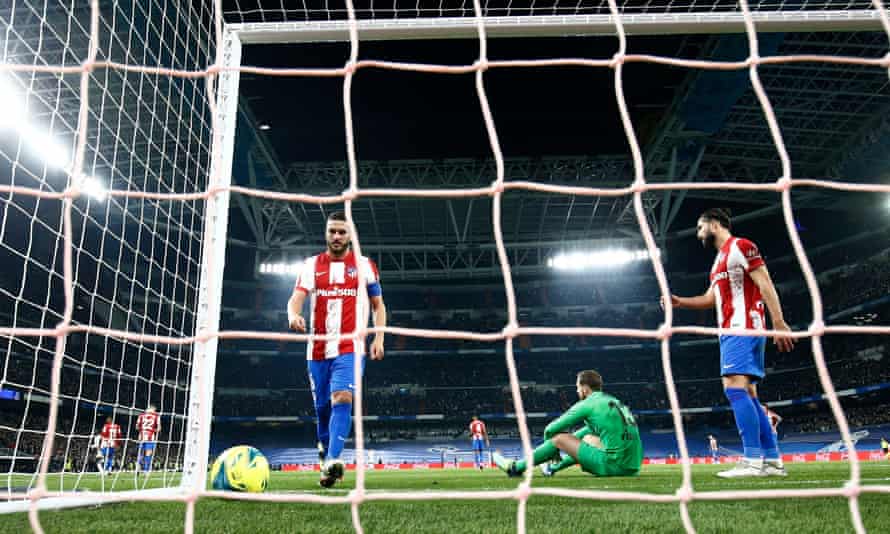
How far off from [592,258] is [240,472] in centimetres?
2436

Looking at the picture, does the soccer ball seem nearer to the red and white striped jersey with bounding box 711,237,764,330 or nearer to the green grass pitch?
the green grass pitch

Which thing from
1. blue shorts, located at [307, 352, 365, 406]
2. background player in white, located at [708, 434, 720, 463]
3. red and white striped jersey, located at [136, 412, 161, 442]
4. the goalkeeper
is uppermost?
blue shorts, located at [307, 352, 365, 406]

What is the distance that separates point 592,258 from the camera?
26703 mm

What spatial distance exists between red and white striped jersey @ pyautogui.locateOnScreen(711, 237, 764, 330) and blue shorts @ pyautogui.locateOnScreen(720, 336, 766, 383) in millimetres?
170

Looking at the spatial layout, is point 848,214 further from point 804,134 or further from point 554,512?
point 554,512

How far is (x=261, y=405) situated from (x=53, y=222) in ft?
38.1

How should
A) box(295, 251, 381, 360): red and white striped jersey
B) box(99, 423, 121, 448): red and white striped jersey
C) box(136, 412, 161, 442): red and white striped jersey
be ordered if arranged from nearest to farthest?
box(295, 251, 381, 360): red and white striped jersey
box(136, 412, 161, 442): red and white striped jersey
box(99, 423, 121, 448): red and white striped jersey

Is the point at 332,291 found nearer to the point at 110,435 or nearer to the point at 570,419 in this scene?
the point at 570,419

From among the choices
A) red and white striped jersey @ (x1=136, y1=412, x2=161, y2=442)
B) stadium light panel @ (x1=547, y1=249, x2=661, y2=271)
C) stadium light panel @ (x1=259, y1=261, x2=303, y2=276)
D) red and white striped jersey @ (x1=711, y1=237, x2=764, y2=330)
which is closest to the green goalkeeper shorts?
red and white striped jersey @ (x1=711, y1=237, x2=764, y2=330)

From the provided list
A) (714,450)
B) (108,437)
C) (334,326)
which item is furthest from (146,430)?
(714,450)

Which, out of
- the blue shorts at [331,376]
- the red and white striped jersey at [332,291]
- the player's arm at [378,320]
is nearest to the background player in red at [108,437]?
the blue shorts at [331,376]

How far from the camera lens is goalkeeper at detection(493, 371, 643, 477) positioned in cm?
439

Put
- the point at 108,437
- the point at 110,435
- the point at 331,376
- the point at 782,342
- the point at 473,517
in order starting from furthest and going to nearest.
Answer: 1. the point at 110,435
2. the point at 108,437
3. the point at 331,376
4. the point at 782,342
5. the point at 473,517

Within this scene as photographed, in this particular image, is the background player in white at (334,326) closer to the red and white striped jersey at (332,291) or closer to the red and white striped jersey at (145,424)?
the red and white striped jersey at (332,291)
